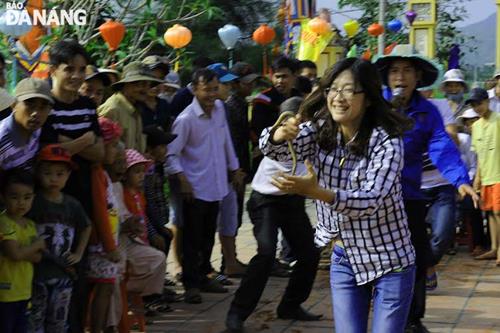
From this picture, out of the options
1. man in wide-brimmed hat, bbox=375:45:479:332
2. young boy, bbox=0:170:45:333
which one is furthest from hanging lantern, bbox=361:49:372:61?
young boy, bbox=0:170:45:333

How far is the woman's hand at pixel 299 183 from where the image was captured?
3.68 metres

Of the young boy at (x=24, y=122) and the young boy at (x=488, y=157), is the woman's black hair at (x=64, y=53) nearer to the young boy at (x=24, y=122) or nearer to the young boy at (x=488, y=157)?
the young boy at (x=24, y=122)

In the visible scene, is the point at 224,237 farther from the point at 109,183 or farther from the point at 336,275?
the point at 336,275

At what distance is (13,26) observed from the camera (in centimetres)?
1073

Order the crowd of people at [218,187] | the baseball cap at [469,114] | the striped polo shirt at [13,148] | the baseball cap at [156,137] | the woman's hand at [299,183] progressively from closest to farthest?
the woman's hand at [299,183], the crowd of people at [218,187], the striped polo shirt at [13,148], the baseball cap at [156,137], the baseball cap at [469,114]

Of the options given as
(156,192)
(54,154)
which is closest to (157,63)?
(156,192)

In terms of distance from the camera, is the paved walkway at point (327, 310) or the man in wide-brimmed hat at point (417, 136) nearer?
the man in wide-brimmed hat at point (417, 136)

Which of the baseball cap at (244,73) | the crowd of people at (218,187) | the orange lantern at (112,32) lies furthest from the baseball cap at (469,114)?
the orange lantern at (112,32)

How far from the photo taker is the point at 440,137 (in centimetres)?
602

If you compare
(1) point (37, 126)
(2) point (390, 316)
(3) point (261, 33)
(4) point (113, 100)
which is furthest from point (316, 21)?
(2) point (390, 316)

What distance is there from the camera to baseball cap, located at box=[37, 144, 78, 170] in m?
5.44

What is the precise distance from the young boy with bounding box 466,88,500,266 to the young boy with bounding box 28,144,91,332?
564 cm

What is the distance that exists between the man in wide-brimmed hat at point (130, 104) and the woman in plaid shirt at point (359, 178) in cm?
292

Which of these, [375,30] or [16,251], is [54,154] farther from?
[375,30]
